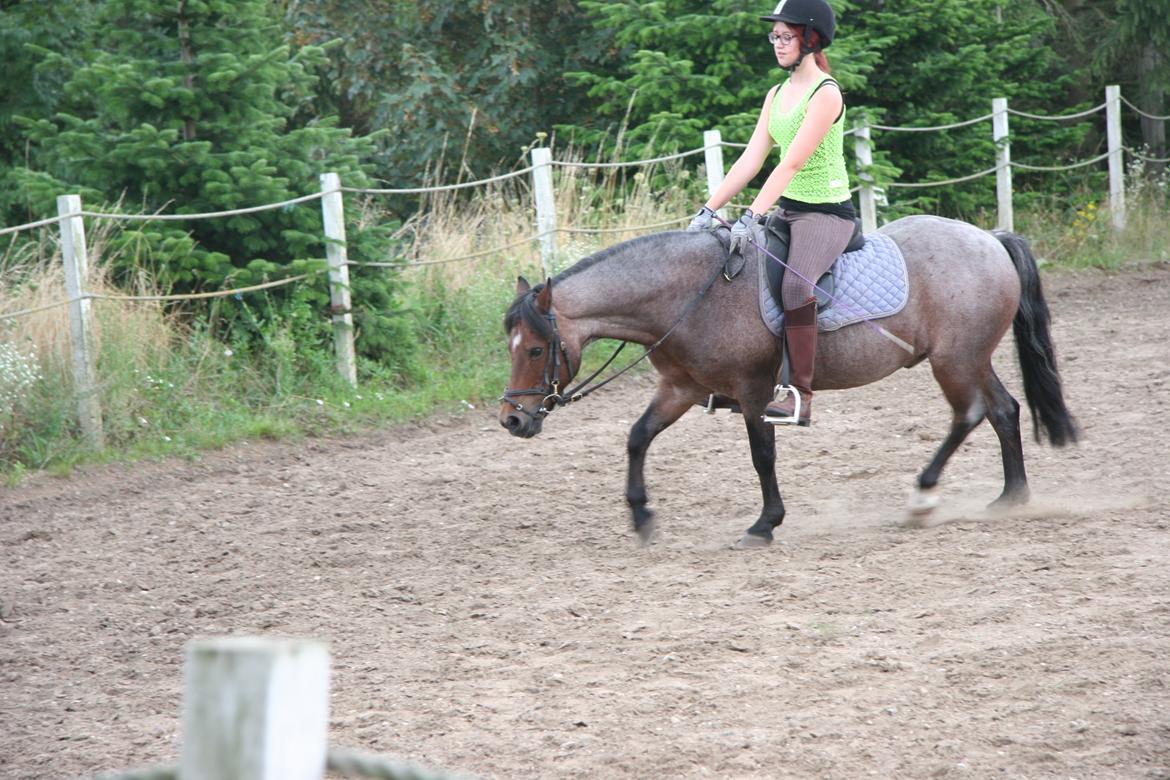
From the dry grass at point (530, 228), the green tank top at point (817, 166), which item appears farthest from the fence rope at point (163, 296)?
the green tank top at point (817, 166)

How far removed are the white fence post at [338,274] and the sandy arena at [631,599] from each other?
3.49ft

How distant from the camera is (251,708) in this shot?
5.28 ft

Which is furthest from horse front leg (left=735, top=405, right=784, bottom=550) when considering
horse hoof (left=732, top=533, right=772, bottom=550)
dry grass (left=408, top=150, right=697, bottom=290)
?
dry grass (left=408, top=150, right=697, bottom=290)

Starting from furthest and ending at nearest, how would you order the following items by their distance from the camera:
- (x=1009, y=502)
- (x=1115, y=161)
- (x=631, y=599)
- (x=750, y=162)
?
(x=1115, y=161), (x=1009, y=502), (x=750, y=162), (x=631, y=599)

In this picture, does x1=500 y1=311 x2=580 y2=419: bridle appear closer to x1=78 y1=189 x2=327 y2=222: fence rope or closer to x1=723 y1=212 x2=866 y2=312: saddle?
x1=723 y1=212 x2=866 y2=312: saddle

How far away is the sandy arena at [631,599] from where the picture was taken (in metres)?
3.94

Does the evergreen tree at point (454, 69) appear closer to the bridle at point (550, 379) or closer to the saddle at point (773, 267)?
the saddle at point (773, 267)

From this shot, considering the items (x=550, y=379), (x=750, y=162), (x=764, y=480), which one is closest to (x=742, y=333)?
(x=764, y=480)

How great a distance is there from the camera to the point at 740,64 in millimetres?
15328

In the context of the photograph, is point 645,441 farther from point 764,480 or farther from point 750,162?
point 750,162

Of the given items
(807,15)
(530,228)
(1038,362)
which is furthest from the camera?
(530,228)

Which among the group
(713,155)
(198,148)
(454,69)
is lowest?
(713,155)

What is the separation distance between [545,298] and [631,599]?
1.48 meters

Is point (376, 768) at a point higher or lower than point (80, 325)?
lower
